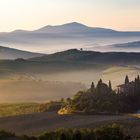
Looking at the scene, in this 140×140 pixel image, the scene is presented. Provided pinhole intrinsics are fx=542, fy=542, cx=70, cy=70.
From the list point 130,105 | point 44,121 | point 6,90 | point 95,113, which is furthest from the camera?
point 6,90

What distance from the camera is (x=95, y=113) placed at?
79812mm

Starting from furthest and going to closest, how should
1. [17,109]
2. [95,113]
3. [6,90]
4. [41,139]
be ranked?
[6,90], [17,109], [95,113], [41,139]

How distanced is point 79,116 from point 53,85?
316ft

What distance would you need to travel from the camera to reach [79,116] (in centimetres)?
7581

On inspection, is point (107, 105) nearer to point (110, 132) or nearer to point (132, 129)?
point (132, 129)

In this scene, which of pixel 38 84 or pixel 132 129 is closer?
pixel 132 129

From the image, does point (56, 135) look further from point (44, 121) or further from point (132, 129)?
point (44, 121)

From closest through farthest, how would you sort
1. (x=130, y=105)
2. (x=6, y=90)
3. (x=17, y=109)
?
(x=130, y=105), (x=17, y=109), (x=6, y=90)

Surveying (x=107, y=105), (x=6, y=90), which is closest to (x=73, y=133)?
(x=107, y=105)

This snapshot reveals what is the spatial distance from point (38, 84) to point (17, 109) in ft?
233

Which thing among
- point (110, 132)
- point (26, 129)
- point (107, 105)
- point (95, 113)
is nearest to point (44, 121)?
point (26, 129)

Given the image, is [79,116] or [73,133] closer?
[73,133]

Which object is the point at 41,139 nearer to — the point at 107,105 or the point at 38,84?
the point at 107,105

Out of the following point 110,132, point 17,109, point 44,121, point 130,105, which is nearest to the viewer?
point 110,132
